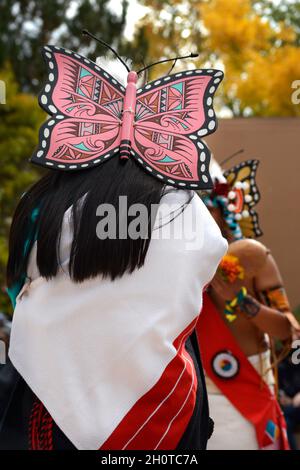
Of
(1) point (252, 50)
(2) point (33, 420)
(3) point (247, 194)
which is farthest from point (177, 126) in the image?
(1) point (252, 50)

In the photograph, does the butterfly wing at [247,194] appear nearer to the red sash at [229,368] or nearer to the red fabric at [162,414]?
the red sash at [229,368]

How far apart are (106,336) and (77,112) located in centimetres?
54

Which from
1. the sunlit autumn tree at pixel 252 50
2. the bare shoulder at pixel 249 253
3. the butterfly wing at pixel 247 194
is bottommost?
the bare shoulder at pixel 249 253

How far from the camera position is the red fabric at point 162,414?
4.77 ft

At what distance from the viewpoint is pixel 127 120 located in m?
1.57

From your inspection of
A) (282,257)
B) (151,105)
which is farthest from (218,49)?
Result: (151,105)

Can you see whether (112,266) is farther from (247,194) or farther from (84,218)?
(247,194)

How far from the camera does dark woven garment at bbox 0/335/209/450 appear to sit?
1.55m

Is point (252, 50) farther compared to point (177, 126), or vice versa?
point (252, 50)

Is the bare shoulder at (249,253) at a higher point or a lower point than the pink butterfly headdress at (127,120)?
lower

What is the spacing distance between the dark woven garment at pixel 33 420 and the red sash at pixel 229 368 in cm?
90

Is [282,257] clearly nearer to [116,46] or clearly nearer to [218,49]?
[116,46]

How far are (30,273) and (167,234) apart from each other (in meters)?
0.34

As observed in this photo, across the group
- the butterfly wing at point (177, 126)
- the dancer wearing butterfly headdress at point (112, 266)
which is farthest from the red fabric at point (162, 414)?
the butterfly wing at point (177, 126)
